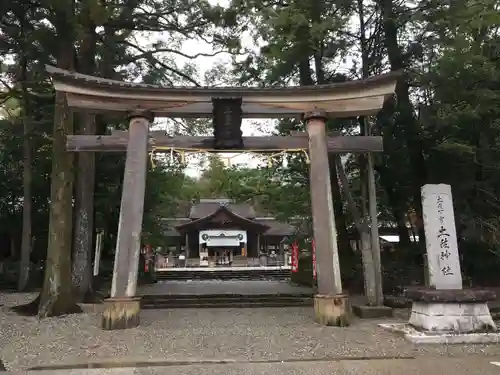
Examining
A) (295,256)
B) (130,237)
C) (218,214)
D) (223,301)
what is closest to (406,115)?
(223,301)

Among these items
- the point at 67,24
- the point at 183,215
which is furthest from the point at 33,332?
the point at 183,215

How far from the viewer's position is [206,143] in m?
9.70

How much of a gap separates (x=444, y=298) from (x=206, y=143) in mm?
5447

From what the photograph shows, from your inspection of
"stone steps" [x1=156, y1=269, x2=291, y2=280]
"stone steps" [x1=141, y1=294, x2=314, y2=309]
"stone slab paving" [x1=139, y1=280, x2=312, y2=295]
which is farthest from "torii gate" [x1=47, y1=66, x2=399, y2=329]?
"stone steps" [x1=156, y1=269, x2=291, y2=280]

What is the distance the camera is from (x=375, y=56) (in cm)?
1599

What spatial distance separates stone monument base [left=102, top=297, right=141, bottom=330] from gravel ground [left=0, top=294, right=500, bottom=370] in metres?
0.22

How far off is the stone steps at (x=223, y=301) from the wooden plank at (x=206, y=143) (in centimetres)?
474

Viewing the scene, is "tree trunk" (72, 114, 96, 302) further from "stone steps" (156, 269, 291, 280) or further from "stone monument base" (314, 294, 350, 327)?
"stone steps" (156, 269, 291, 280)

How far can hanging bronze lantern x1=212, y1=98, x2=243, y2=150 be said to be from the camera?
956 centimetres

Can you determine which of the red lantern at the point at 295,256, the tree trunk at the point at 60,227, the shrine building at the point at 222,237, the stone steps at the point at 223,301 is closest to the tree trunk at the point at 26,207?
the stone steps at the point at 223,301

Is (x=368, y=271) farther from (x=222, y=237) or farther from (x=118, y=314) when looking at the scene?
(x=222, y=237)

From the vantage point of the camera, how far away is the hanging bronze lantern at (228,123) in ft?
31.4

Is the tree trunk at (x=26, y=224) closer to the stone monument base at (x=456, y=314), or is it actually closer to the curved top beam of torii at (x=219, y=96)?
the curved top beam of torii at (x=219, y=96)

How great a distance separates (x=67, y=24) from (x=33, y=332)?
7.47m
